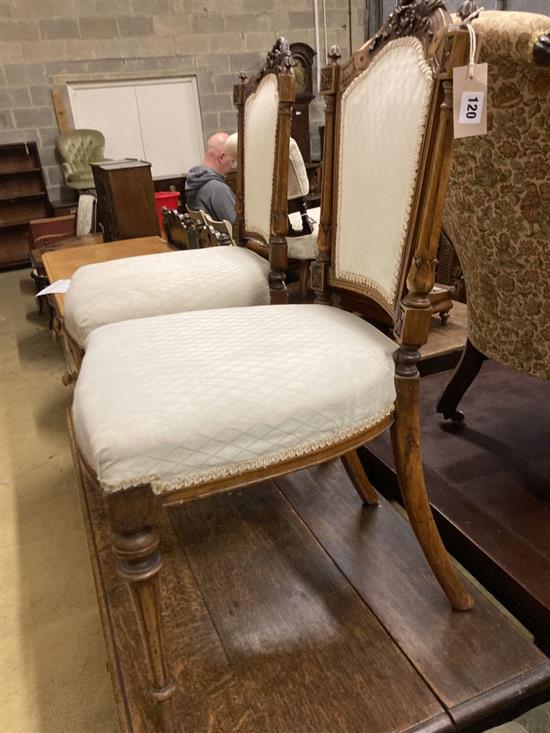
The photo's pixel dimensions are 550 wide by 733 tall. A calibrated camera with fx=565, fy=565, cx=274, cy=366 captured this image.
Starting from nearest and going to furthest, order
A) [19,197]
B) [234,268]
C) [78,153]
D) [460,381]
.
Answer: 1. [234,268]
2. [460,381]
3. [19,197]
4. [78,153]

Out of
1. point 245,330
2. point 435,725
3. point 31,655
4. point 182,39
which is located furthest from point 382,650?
point 182,39

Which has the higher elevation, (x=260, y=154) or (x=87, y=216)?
(x=260, y=154)

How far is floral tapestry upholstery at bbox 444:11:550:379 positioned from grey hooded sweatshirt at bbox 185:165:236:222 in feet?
5.86

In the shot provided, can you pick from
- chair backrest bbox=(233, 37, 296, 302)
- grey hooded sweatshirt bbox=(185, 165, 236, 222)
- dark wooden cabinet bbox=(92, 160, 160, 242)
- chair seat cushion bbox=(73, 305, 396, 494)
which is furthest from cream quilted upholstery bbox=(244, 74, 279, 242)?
grey hooded sweatshirt bbox=(185, 165, 236, 222)

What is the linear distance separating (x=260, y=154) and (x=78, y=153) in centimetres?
418

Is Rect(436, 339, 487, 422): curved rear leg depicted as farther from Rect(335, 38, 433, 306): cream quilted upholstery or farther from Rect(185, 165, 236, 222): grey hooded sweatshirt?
Rect(185, 165, 236, 222): grey hooded sweatshirt

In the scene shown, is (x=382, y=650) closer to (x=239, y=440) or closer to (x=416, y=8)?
(x=239, y=440)

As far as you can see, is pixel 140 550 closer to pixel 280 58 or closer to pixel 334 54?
pixel 334 54

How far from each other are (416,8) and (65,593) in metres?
1.37

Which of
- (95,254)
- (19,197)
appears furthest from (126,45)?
(95,254)

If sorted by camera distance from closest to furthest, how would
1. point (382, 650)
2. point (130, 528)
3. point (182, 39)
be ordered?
point (130, 528), point (382, 650), point (182, 39)

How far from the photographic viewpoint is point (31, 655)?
3.91 ft

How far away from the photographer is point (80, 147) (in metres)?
4.88

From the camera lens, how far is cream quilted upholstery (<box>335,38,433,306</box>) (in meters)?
0.80
